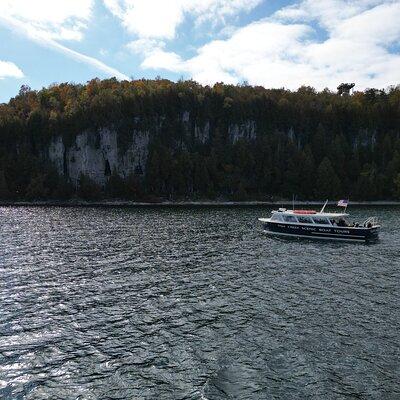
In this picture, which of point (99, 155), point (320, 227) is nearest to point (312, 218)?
point (320, 227)

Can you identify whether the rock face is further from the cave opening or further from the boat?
the boat

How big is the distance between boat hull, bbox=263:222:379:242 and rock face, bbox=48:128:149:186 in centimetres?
11354

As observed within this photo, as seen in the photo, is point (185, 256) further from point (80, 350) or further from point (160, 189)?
point (160, 189)

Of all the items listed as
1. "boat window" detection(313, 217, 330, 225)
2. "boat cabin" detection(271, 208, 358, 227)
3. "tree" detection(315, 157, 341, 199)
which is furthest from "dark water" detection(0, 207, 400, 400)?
"tree" detection(315, 157, 341, 199)

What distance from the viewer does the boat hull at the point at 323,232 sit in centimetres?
5962

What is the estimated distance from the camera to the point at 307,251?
53031 millimetres

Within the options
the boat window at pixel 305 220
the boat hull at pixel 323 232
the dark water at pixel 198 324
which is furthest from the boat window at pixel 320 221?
the dark water at pixel 198 324

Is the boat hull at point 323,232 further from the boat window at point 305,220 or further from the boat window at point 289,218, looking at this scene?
the boat window at point 289,218

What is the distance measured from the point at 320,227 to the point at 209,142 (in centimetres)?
12856

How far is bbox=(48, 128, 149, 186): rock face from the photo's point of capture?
17188cm

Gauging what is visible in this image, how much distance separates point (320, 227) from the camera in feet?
205

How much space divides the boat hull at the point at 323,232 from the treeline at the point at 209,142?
8665cm

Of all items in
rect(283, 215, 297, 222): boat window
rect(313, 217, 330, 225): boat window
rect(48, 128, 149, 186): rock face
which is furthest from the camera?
rect(48, 128, 149, 186): rock face

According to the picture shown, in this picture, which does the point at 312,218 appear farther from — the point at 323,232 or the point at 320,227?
the point at 323,232
